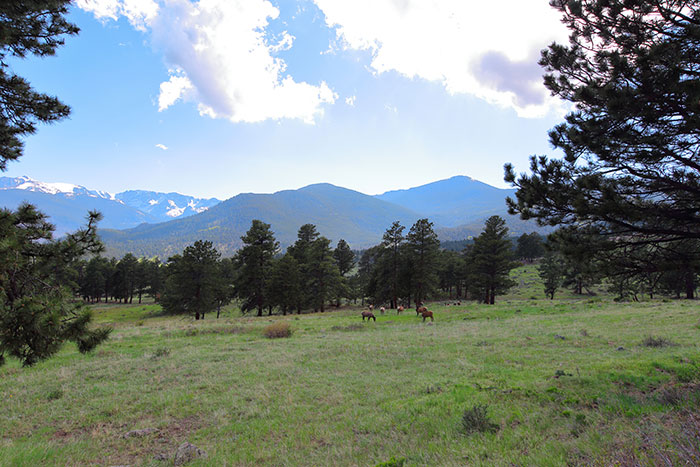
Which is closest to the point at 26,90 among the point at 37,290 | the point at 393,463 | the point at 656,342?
the point at 37,290

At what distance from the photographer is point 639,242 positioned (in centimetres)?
798

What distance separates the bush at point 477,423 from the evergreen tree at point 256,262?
37.3m

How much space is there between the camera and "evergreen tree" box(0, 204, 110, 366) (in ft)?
16.1

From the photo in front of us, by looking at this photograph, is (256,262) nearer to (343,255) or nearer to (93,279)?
(343,255)

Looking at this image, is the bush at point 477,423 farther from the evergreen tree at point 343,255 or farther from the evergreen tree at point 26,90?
the evergreen tree at point 343,255

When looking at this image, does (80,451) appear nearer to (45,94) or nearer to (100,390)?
(100,390)

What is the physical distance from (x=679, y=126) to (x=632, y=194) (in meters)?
1.70

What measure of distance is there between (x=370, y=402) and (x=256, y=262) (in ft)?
118

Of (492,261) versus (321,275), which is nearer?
(492,261)

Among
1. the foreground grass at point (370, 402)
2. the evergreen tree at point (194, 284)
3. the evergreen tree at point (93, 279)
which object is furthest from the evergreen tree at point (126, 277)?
the foreground grass at point (370, 402)

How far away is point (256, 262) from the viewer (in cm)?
4166

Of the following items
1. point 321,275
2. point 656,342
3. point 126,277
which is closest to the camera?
point 656,342

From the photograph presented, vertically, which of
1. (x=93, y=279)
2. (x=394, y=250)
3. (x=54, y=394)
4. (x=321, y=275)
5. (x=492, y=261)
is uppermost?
(x=394, y=250)

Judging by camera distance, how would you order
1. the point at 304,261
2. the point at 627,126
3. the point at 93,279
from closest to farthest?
the point at 627,126
the point at 304,261
the point at 93,279
